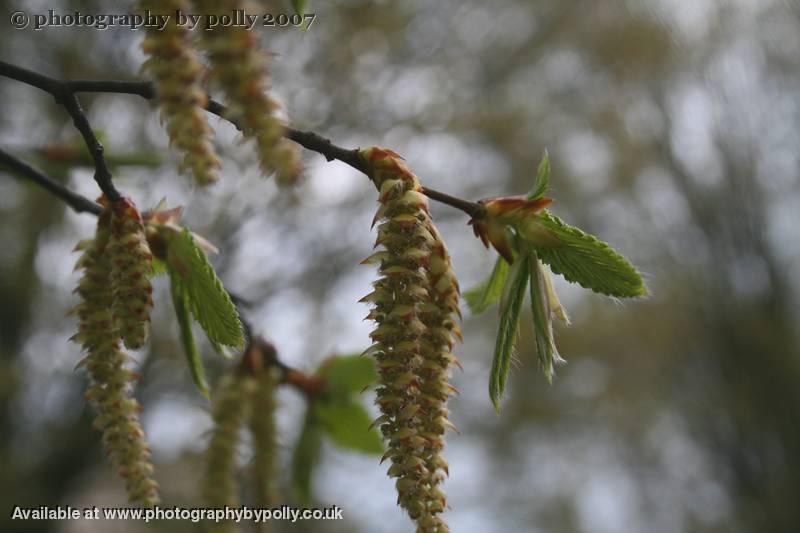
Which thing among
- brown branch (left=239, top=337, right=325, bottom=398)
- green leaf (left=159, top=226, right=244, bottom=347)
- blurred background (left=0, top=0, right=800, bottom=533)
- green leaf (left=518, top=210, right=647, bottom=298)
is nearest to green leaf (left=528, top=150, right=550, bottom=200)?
green leaf (left=518, top=210, right=647, bottom=298)

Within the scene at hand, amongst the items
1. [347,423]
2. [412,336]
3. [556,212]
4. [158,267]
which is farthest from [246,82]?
[556,212]

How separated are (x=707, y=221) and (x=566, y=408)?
2.08 m

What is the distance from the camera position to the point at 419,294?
0.36 m

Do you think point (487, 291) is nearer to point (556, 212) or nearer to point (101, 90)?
point (101, 90)

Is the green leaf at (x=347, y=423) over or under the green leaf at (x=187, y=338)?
over

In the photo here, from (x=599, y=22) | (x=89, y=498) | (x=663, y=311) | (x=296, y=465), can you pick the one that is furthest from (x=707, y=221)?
(x=296, y=465)

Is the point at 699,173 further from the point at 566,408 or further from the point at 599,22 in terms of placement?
the point at 566,408

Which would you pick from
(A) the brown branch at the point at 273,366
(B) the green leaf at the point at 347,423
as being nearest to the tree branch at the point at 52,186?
(A) the brown branch at the point at 273,366

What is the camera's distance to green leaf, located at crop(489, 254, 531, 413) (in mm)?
418

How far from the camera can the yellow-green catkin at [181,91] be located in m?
Result: 0.26

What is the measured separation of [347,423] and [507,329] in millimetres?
347

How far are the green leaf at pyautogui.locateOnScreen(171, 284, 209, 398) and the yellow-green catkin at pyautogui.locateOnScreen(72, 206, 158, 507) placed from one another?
2.2 inches

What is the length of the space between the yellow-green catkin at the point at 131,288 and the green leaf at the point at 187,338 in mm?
76

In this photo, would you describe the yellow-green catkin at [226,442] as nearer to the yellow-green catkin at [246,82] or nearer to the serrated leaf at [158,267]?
the serrated leaf at [158,267]
